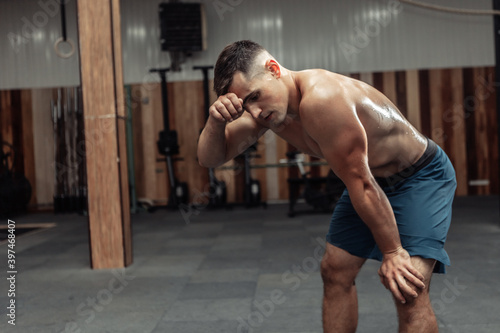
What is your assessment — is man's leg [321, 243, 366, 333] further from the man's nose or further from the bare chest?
the man's nose

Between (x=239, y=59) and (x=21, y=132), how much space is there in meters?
7.67

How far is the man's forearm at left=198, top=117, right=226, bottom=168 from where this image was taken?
158 centimetres

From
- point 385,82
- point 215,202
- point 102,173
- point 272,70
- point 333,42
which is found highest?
point 333,42

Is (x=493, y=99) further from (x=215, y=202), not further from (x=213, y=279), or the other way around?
(x=213, y=279)

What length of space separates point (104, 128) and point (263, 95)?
99.1 inches

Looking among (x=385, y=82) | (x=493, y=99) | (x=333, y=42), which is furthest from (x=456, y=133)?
(x=333, y=42)

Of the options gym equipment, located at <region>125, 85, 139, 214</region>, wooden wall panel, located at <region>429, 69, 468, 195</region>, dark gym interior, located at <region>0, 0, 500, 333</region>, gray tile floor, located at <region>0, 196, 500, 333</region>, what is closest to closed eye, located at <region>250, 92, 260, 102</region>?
gray tile floor, located at <region>0, 196, 500, 333</region>

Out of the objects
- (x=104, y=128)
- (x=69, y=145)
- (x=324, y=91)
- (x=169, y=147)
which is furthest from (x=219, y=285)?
(x=69, y=145)

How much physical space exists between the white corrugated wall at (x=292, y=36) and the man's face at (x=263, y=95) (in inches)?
268

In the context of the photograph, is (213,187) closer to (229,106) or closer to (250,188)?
(250,188)

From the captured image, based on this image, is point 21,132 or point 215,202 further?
point 21,132

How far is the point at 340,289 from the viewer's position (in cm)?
171

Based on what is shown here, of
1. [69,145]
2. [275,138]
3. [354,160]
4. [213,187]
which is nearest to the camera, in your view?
[354,160]

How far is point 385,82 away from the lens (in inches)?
320
